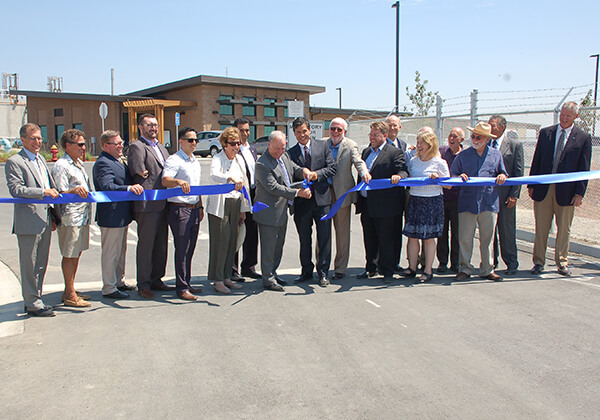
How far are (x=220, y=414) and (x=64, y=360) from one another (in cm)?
169

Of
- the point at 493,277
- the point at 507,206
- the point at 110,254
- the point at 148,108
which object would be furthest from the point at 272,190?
the point at 148,108

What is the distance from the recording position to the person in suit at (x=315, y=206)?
22.3 ft

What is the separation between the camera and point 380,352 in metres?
4.48

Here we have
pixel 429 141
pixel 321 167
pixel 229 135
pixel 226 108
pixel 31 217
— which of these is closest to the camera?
pixel 31 217

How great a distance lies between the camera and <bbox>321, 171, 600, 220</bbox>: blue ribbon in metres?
6.74

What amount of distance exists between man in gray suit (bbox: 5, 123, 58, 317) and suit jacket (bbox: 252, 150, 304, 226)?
2.32 meters

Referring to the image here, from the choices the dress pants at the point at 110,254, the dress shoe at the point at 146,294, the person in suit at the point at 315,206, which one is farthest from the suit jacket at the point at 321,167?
the dress pants at the point at 110,254

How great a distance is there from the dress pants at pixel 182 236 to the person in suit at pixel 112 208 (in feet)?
1.64

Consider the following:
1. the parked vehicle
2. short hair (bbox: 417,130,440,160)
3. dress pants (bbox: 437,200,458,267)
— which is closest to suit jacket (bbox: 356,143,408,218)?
short hair (bbox: 417,130,440,160)

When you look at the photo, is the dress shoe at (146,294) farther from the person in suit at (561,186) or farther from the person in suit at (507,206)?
the person in suit at (561,186)

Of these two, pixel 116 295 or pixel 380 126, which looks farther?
pixel 380 126

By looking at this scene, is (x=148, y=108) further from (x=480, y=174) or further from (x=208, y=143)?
(x=480, y=174)

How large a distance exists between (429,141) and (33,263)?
15.8ft

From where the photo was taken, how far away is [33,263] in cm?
535
